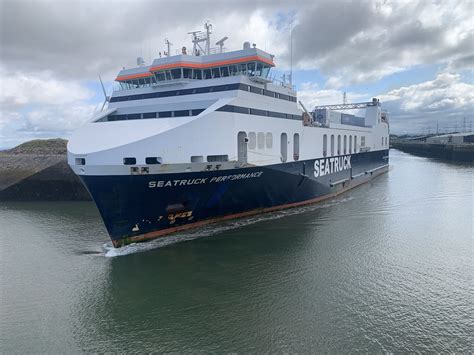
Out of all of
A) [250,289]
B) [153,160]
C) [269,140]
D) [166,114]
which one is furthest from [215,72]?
[250,289]

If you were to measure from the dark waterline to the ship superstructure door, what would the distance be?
379 centimetres

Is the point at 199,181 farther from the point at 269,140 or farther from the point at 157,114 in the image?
the point at 269,140

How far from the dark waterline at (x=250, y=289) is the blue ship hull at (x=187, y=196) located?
2.94 feet

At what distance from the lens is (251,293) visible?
11.6m

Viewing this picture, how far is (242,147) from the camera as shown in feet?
61.9

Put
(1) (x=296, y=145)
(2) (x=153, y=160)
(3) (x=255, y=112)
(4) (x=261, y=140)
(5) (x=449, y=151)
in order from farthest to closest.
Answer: (5) (x=449, y=151), (1) (x=296, y=145), (4) (x=261, y=140), (3) (x=255, y=112), (2) (x=153, y=160)

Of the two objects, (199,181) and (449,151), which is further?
(449,151)

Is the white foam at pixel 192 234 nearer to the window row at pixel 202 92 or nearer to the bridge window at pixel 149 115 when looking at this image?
the bridge window at pixel 149 115

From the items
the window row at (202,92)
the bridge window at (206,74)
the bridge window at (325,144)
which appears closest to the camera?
the window row at (202,92)

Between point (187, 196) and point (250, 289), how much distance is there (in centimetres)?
623

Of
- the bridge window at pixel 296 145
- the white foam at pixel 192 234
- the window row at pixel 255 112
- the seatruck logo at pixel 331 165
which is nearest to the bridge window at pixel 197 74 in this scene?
the window row at pixel 255 112

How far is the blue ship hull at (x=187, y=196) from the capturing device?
14695 mm

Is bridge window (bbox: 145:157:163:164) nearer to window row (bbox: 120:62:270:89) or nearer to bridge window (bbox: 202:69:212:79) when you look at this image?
window row (bbox: 120:62:270:89)

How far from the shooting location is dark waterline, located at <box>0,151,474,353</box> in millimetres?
9203
